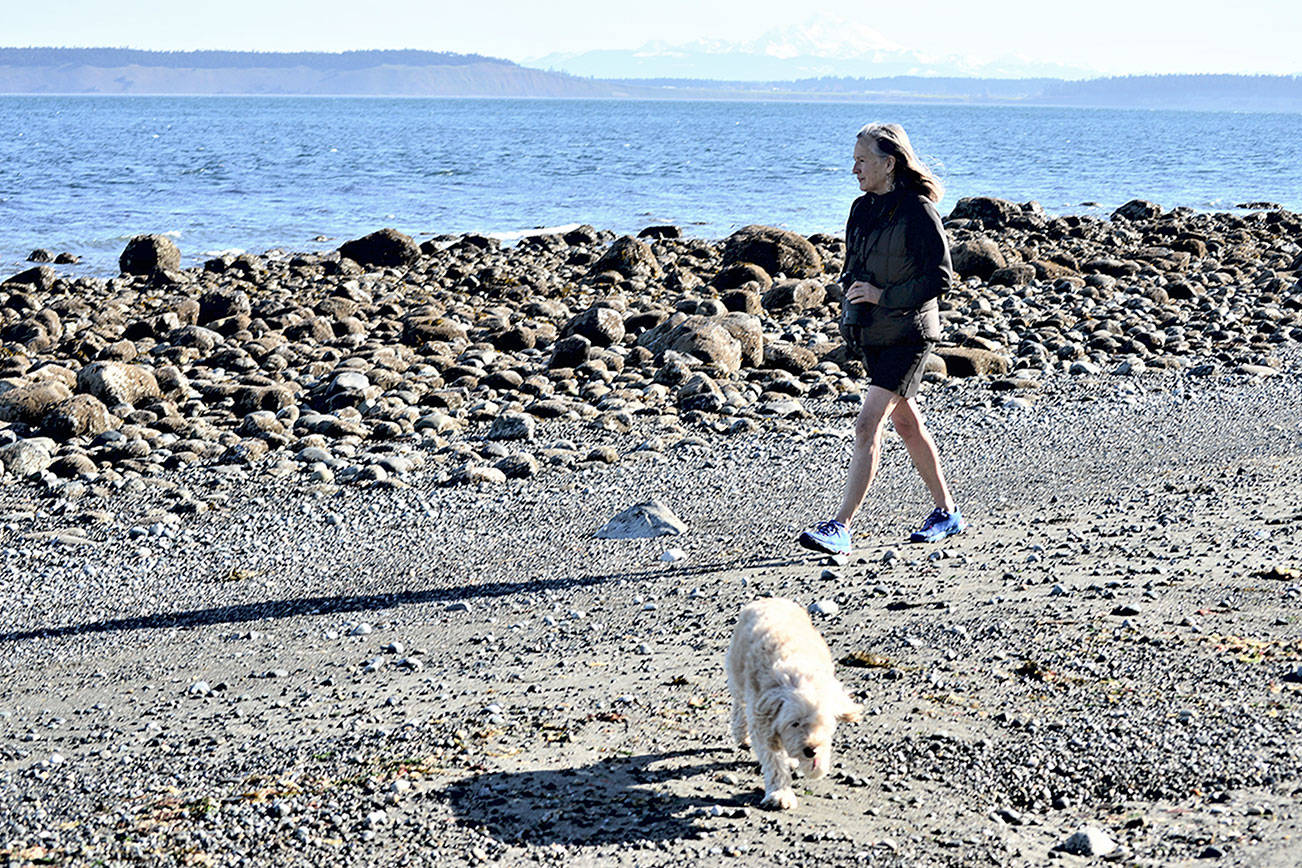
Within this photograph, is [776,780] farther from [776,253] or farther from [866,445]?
[776,253]

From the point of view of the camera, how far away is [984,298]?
16766 mm

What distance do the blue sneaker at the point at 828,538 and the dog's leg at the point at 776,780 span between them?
2524 mm

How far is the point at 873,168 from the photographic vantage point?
234 inches

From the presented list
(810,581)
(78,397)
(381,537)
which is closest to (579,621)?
(810,581)

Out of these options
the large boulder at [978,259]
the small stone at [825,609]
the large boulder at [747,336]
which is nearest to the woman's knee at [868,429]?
the small stone at [825,609]

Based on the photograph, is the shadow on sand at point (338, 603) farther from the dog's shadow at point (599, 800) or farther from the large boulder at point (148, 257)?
the large boulder at point (148, 257)

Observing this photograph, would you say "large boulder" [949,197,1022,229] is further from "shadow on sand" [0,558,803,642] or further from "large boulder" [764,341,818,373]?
"shadow on sand" [0,558,803,642]

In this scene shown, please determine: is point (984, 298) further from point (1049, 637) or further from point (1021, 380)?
point (1049, 637)

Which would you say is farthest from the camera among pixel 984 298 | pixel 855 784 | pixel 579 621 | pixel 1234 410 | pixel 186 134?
pixel 186 134

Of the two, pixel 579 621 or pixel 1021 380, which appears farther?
pixel 1021 380

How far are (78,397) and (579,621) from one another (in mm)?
6031

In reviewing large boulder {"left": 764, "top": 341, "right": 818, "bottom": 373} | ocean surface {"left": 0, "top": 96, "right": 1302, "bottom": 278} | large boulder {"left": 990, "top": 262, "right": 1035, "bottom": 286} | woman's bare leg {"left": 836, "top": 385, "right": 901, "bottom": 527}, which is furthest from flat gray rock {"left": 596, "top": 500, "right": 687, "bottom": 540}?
ocean surface {"left": 0, "top": 96, "right": 1302, "bottom": 278}

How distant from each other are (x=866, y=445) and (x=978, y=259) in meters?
13.9

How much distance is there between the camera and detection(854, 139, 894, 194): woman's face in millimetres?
5922
